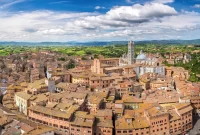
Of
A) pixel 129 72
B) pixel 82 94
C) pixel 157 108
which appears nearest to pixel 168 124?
pixel 157 108

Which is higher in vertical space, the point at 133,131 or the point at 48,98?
the point at 48,98

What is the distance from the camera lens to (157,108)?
5341 centimetres

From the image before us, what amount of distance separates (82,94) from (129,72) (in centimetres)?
3121

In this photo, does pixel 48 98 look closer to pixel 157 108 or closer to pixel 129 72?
pixel 157 108

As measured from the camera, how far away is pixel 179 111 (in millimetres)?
53875

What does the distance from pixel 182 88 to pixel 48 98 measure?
38.0 m

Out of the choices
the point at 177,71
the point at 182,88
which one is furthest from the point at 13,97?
the point at 177,71

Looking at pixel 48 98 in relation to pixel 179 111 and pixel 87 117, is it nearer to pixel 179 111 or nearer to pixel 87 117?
pixel 87 117

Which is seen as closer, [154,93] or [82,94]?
[82,94]

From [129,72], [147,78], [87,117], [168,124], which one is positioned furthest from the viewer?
[129,72]

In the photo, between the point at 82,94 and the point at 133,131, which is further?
the point at 82,94

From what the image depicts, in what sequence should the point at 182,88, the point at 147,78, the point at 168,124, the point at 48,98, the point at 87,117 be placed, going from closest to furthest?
1. the point at 87,117
2. the point at 168,124
3. the point at 48,98
4. the point at 182,88
5. the point at 147,78

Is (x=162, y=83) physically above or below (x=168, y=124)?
above

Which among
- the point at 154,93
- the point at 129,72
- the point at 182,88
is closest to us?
the point at 154,93
